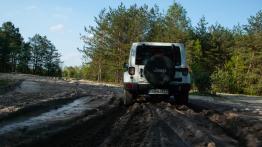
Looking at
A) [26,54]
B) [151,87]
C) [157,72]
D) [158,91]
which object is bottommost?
[158,91]

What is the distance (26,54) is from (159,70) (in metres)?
106

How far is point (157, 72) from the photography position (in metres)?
15.3

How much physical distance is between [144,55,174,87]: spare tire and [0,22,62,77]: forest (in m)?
88.3

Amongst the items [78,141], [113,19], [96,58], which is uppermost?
[113,19]

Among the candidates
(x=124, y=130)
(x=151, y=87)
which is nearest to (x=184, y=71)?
(x=151, y=87)

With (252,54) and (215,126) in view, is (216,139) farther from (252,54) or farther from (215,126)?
(252,54)

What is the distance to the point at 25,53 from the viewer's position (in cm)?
11819

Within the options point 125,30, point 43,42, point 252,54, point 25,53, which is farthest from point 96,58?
Result: point 43,42

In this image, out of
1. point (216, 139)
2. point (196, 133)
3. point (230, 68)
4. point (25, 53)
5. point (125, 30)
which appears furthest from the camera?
point (25, 53)

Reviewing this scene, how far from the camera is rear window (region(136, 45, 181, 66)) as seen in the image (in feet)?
52.8

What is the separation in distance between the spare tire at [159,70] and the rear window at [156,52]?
663 millimetres

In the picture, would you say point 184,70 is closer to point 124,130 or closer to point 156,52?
point 156,52

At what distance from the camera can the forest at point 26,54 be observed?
104 metres

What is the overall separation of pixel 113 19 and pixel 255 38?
22.2 metres
